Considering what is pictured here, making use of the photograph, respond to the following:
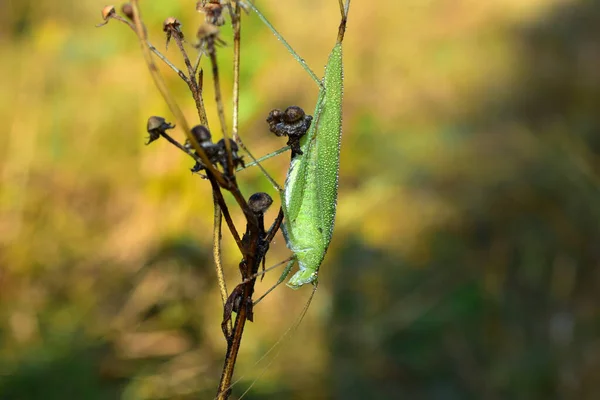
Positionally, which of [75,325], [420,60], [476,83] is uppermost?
[420,60]

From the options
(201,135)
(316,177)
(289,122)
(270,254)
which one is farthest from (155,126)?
(270,254)

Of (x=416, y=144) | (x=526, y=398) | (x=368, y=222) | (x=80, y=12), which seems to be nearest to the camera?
(x=526, y=398)

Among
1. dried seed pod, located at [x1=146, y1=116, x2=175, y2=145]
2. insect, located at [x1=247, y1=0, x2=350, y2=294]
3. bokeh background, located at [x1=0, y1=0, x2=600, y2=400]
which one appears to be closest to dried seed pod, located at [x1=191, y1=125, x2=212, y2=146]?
dried seed pod, located at [x1=146, y1=116, x2=175, y2=145]

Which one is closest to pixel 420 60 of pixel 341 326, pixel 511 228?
pixel 511 228

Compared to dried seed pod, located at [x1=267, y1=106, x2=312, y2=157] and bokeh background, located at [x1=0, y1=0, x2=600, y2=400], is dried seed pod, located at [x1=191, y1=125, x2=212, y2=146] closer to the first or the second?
dried seed pod, located at [x1=267, y1=106, x2=312, y2=157]

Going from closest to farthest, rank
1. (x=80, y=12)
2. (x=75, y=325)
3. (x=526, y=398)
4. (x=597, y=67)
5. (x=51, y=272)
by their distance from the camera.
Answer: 1. (x=75, y=325)
2. (x=51, y=272)
3. (x=526, y=398)
4. (x=80, y=12)
5. (x=597, y=67)

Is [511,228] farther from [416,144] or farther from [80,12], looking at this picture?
[80,12]

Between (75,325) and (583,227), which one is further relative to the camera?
(583,227)

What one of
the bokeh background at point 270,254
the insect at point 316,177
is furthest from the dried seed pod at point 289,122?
the bokeh background at point 270,254
